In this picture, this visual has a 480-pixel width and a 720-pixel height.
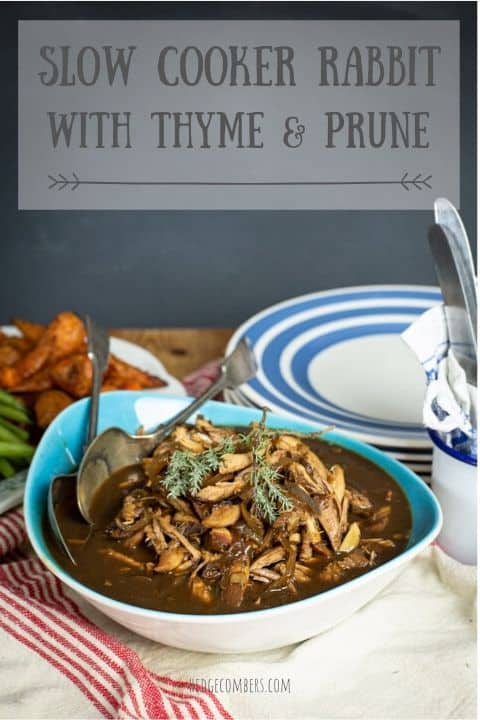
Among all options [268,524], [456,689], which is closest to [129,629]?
[268,524]

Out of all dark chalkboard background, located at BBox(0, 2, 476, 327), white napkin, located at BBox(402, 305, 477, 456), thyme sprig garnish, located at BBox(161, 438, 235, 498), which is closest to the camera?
thyme sprig garnish, located at BBox(161, 438, 235, 498)

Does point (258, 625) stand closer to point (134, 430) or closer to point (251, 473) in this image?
point (251, 473)

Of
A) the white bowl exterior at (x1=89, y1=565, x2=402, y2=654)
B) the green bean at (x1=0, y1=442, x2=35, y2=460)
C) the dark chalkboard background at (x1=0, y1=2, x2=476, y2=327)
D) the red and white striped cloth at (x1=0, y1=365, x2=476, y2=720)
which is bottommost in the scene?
the red and white striped cloth at (x1=0, y1=365, x2=476, y2=720)

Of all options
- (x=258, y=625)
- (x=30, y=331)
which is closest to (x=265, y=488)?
(x=258, y=625)

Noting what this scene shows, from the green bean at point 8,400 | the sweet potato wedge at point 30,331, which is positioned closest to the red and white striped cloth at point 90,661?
the green bean at point 8,400

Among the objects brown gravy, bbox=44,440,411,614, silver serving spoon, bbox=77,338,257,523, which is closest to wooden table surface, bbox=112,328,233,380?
silver serving spoon, bbox=77,338,257,523

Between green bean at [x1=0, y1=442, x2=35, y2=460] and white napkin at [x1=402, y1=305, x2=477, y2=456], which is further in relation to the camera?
green bean at [x1=0, y1=442, x2=35, y2=460]

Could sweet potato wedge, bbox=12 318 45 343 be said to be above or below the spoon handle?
above

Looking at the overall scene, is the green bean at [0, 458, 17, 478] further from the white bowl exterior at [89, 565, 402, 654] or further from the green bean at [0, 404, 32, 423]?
the white bowl exterior at [89, 565, 402, 654]
